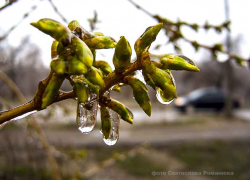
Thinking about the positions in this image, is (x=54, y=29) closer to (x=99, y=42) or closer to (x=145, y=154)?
(x=99, y=42)

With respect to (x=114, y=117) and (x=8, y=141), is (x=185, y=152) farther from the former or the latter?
(x=114, y=117)

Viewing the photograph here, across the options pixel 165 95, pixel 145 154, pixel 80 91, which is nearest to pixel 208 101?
pixel 145 154

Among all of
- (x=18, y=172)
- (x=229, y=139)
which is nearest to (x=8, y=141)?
(x=18, y=172)

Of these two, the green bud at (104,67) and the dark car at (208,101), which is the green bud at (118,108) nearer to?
the green bud at (104,67)

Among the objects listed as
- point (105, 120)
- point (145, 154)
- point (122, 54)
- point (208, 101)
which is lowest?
point (208, 101)

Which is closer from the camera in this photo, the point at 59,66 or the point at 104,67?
the point at 59,66
